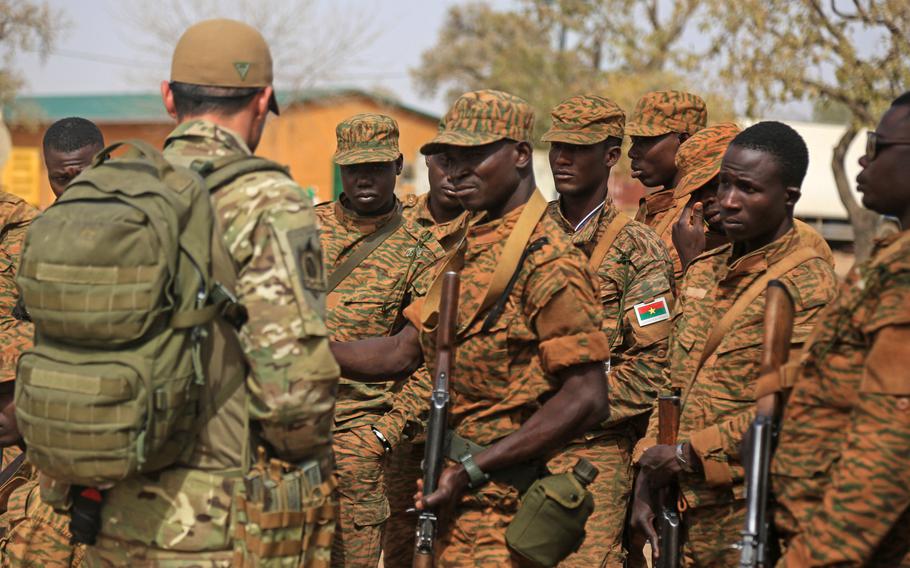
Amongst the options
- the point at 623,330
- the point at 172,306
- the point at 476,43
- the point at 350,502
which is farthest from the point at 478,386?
the point at 476,43

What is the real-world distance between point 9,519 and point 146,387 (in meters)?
2.68

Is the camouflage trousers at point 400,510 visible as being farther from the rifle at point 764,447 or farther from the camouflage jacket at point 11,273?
the rifle at point 764,447

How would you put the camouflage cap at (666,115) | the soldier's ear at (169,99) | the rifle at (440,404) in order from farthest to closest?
the camouflage cap at (666,115) → the rifle at (440,404) → the soldier's ear at (169,99)

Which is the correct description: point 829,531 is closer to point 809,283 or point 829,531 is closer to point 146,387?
point 809,283

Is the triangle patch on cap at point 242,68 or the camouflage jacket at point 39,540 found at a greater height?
the triangle patch on cap at point 242,68


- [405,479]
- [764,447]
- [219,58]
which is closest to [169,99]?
[219,58]

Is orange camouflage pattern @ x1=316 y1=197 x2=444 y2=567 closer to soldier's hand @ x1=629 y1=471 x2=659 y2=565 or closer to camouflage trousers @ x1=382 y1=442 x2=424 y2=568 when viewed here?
camouflage trousers @ x1=382 y1=442 x2=424 y2=568

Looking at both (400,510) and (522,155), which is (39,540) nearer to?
(400,510)

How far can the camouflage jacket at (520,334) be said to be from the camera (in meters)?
3.73

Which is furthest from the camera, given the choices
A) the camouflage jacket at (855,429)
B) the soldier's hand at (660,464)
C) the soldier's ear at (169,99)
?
the soldier's hand at (660,464)

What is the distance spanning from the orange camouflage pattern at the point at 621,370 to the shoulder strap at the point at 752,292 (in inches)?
37.1

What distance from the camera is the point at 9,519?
530 centimetres

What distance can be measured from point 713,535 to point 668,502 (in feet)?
0.85

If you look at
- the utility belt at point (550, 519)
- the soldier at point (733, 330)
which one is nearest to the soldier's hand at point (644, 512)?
the soldier at point (733, 330)
